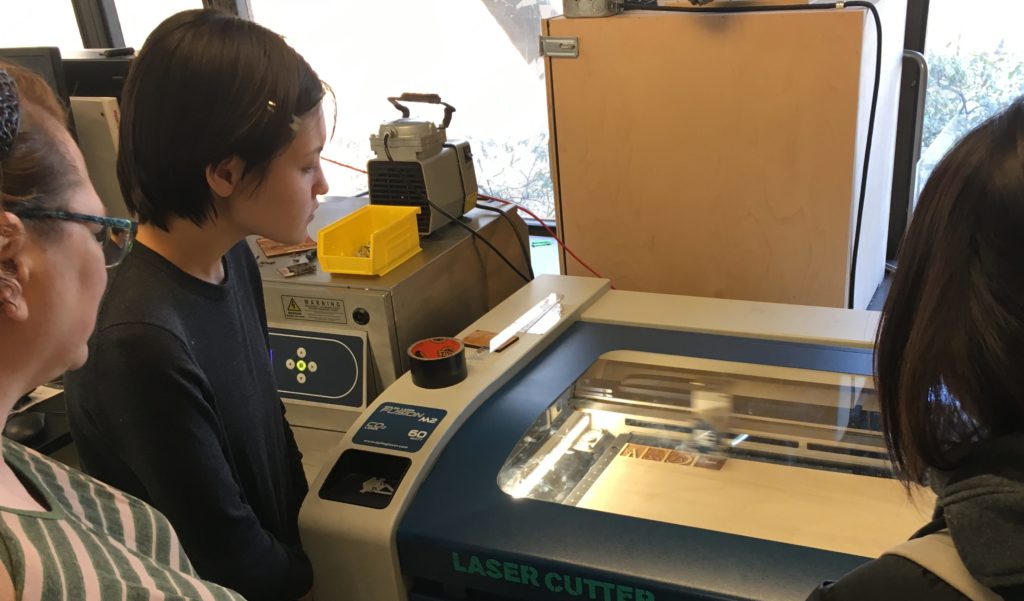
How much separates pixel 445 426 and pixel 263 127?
1.45 ft

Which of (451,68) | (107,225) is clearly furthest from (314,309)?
(451,68)

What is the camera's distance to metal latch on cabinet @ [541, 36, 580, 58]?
1.52 metres

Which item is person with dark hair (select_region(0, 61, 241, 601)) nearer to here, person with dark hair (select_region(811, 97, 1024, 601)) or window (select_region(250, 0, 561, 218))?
person with dark hair (select_region(811, 97, 1024, 601))

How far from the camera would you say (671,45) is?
145 centimetres

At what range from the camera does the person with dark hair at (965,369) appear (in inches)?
22.3

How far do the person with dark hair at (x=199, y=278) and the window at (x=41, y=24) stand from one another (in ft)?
7.48

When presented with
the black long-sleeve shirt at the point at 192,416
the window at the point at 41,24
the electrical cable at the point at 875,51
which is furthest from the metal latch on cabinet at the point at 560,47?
the window at the point at 41,24

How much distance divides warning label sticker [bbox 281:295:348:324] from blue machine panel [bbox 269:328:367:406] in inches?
1.0

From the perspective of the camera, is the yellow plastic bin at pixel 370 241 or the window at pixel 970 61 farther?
the window at pixel 970 61

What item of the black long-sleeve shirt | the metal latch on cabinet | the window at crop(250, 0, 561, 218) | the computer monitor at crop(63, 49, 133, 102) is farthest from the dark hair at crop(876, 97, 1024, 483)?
the computer monitor at crop(63, 49, 133, 102)

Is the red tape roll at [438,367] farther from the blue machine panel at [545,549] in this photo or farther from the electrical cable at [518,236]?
the electrical cable at [518,236]

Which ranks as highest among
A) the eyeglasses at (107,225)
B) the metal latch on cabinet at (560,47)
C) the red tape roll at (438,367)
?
the metal latch on cabinet at (560,47)

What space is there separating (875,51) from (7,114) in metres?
1.27

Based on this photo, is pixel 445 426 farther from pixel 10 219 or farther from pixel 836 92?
pixel 836 92
